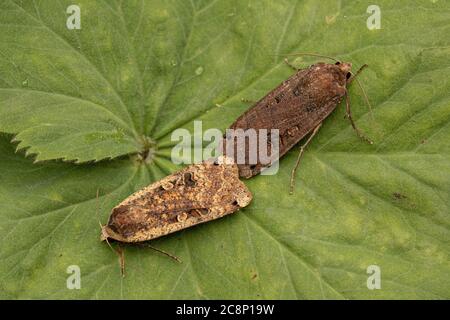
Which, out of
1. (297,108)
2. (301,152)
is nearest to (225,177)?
(301,152)

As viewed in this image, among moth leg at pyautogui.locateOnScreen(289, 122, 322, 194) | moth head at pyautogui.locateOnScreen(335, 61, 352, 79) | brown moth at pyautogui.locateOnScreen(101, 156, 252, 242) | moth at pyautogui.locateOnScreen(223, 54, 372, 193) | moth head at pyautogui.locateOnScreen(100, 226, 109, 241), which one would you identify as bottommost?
moth head at pyautogui.locateOnScreen(100, 226, 109, 241)

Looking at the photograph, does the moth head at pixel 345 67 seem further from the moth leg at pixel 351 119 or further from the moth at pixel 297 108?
the moth leg at pixel 351 119

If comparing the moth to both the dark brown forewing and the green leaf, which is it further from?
the green leaf

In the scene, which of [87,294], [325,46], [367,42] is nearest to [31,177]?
[87,294]

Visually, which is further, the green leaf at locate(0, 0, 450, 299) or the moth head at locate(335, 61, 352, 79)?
the moth head at locate(335, 61, 352, 79)

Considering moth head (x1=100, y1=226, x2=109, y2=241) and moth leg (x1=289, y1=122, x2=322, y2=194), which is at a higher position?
moth leg (x1=289, y1=122, x2=322, y2=194)

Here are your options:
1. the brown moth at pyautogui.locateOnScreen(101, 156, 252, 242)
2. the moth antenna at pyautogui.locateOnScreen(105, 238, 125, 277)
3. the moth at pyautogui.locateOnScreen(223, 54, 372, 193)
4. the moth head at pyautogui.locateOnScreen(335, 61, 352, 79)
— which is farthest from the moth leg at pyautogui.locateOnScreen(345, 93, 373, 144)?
the moth antenna at pyautogui.locateOnScreen(105, 238, 125, 277)
